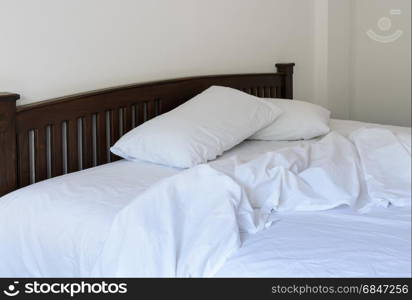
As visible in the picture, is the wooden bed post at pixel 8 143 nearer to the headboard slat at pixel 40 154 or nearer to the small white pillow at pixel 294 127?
the headboard slat at pixel 40 154

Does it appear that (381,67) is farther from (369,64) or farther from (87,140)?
(87,140)

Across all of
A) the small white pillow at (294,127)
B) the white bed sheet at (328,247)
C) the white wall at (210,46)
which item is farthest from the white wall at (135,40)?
the white bed sheet at (328,247)

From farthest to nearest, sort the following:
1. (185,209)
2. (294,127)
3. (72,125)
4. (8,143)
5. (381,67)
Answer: (381,67) → (294,127) → (72,125) → (8,143) → (185,209)

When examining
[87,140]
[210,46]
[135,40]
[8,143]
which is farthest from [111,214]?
[210,46]

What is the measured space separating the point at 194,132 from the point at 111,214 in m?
0.50

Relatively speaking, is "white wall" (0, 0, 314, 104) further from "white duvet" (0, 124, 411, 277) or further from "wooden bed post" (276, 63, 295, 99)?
"white duvet" (0, 124, 411, 277)

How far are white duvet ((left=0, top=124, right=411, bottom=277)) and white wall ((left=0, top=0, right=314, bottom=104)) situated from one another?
412mm

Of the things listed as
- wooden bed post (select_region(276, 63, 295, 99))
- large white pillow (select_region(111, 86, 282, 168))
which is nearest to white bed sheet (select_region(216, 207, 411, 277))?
large white pillow (select_region(111, 86, 282, 168))

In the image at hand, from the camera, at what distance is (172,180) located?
1.10m

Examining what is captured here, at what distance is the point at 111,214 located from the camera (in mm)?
1164

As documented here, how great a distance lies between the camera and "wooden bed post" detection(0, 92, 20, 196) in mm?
1405

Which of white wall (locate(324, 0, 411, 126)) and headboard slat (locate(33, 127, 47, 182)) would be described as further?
white wall (locate(324, 0, 411, 126))

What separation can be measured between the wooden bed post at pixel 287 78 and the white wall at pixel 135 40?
0.17ft

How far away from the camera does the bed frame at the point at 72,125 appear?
1434 millimetres
